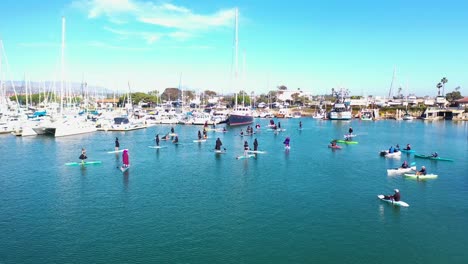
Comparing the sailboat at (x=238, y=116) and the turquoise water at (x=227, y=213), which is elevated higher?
the sailboat at (x=238, y=116)

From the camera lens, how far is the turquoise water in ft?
60.2

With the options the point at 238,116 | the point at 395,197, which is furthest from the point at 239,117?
the point at 395,197

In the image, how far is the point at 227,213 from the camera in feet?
78.8

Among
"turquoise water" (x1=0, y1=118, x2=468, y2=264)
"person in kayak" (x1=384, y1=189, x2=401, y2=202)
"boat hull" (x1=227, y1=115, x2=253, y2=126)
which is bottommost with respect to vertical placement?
"turquoise water" (x1=0, y1=118, x2=468, y2=264)

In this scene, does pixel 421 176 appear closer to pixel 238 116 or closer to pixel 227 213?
pixel 227 213

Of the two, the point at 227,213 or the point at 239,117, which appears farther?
the point at 239,117

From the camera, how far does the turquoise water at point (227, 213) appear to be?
60.2 feet

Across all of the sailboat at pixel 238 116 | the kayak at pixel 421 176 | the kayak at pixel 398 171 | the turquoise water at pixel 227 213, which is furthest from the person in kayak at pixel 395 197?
the sailboat at pixel 238 116

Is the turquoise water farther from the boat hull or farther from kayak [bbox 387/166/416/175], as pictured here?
the boat hull

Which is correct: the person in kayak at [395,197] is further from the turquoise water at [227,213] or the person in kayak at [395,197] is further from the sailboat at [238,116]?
the sailboat at [238,116]

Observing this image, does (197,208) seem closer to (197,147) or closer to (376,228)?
(376,228)

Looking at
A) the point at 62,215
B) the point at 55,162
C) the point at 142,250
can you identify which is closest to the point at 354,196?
the point at 142,250

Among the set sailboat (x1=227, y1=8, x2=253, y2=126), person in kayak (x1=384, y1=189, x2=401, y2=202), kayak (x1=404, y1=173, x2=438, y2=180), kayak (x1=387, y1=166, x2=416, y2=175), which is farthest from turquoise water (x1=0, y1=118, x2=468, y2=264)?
sailboat (x1=227, y1=8, x2=253, y2=126)

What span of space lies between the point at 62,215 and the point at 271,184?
54.6 feet
